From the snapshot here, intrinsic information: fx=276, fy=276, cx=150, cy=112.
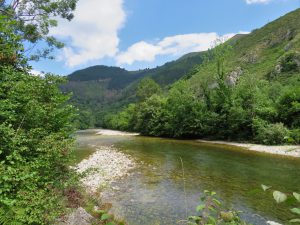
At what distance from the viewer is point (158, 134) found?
68062mm

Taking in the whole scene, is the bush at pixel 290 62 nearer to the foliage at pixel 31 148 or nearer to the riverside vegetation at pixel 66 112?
the riverside vegetation at pixel 66 112

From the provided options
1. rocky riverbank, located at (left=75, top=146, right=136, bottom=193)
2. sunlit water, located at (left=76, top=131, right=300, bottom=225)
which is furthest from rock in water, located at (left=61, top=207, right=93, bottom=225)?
rocky riverbank, located at (left=75, top=146, right=136, bottom=193)

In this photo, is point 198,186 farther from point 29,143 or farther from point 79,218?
point 29,143

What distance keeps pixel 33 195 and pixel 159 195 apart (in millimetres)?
9738

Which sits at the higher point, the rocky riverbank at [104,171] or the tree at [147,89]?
the tree at [147,89]

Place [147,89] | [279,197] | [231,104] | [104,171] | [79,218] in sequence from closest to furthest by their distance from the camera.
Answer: [279,197], [79,218], [104,171], [231,104], [147,89]

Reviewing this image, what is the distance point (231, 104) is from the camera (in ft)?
155

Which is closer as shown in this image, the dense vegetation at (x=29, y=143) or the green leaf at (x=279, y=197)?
the green leaf at (x=279, y=197)

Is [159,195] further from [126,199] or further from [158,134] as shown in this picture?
[158,134]

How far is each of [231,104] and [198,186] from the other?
106 feet

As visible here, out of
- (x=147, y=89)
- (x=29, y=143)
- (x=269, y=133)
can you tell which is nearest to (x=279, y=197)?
(x=29, y=143)

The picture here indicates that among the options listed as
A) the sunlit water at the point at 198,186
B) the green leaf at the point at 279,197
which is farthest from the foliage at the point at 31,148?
the green leaf at the point at 279,197

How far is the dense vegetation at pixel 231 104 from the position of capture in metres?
39.4

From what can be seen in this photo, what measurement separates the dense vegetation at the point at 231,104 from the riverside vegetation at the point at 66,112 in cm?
17
